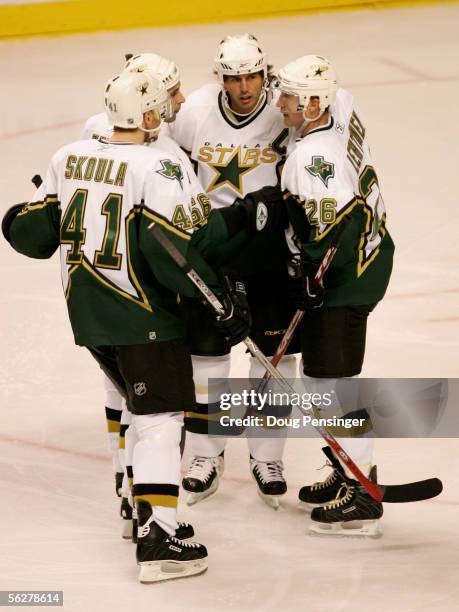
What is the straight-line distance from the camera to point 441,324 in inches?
195

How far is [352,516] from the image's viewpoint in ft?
12.0

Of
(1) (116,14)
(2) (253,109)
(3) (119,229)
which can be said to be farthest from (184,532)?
(1) (116,14)

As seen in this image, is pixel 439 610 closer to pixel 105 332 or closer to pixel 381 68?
pixel 105 332

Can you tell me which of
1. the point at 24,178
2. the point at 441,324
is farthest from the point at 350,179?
the point at 24,178

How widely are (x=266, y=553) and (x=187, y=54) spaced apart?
18.8 ft

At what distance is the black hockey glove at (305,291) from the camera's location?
350 centimetres

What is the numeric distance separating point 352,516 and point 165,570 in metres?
0.58

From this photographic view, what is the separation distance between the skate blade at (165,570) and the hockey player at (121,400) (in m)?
0.11

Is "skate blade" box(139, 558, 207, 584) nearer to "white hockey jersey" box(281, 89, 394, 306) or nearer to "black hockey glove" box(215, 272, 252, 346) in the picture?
"black hockey glove" box(215, 272, 252, 346)

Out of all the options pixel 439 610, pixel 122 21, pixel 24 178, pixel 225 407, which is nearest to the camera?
pixel 439 610

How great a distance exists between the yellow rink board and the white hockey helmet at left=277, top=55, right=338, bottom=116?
19.6ft


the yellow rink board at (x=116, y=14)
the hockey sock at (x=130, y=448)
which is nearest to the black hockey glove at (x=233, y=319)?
the hockey sock at (x=130, y=448)

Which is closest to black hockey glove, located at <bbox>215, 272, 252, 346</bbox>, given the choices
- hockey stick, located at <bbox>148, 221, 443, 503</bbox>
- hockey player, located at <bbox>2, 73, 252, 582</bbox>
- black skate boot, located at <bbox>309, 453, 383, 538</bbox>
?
hockey player, located at <bbox>2, 73, 252, 582</bbox>

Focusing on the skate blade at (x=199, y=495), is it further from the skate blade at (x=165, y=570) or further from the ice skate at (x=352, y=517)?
the skate blade at (x=165, y=570)
